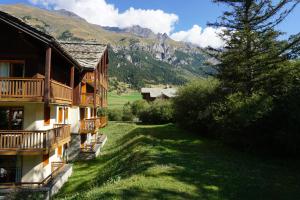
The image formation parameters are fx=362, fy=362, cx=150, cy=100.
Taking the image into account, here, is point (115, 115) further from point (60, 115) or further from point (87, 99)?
point (60, 115)

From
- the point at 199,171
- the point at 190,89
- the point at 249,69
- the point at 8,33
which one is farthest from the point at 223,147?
the point at 8,33

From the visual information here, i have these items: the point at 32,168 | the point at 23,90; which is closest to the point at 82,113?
the point at 32,168

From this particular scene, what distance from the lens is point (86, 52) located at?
36.9 meters

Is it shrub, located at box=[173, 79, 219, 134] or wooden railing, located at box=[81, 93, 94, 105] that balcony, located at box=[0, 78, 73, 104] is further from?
shrub, located at box=[173, 79, 219, 134]

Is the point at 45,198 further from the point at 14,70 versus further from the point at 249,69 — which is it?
the point at 249,69

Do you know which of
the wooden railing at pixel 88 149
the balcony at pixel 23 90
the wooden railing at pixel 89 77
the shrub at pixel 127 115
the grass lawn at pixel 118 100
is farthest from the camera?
the grass lawn at pixel 118 100

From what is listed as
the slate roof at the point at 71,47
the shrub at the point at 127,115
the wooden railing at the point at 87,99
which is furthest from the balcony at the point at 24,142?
the shrub at the point at 127,115

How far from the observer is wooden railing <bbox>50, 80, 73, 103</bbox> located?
21953mm

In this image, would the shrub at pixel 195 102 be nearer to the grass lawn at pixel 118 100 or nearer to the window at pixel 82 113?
the window at pixel 82 113

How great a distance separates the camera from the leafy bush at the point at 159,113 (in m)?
63.0

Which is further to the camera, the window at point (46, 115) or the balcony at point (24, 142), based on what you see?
the window at point (46, 115)

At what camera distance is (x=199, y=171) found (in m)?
18.3

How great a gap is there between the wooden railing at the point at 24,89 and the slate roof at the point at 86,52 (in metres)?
11.1

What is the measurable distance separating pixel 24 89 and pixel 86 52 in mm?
17322
